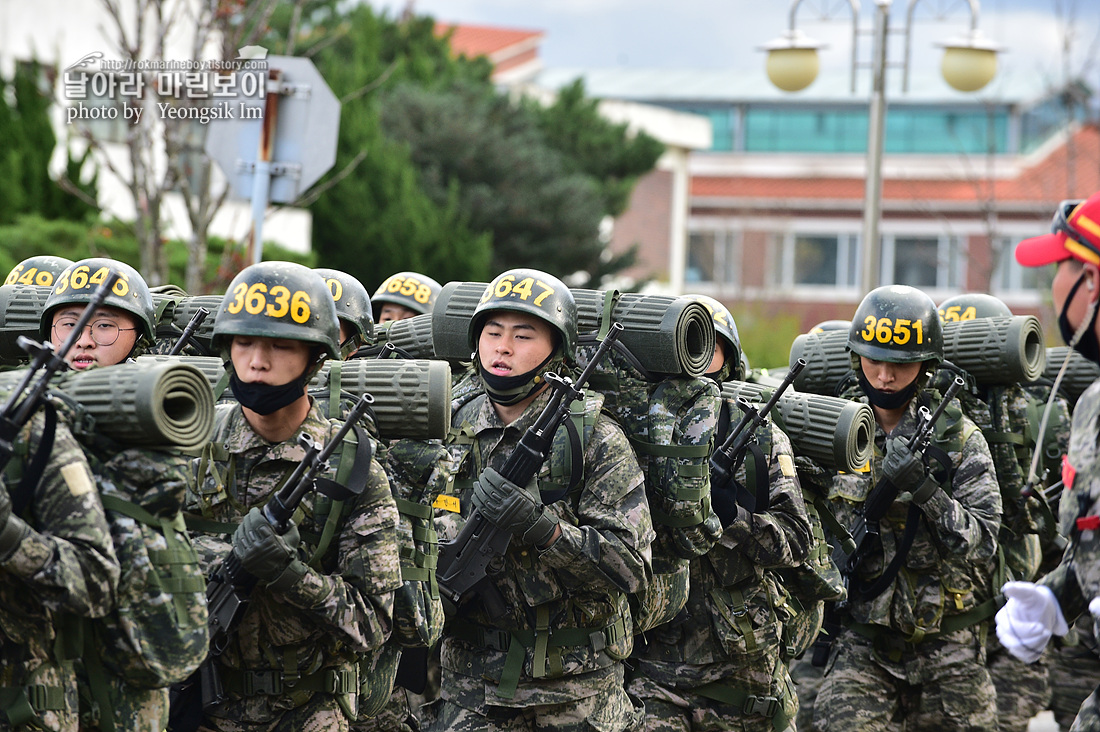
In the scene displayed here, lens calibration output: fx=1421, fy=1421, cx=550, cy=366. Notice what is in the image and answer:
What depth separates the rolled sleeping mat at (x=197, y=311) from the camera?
22.2ft

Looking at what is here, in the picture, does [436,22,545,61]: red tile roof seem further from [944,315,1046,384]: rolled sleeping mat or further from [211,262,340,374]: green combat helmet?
[211,262,340,374]: green combat helmet

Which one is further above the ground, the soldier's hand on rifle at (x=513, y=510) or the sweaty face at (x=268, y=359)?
the sweaty face at (x=268, y=359)

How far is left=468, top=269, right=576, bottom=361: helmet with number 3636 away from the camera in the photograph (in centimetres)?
574

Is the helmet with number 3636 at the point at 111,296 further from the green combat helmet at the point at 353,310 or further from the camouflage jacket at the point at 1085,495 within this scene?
the camouflage jacket at the point at 1085,495

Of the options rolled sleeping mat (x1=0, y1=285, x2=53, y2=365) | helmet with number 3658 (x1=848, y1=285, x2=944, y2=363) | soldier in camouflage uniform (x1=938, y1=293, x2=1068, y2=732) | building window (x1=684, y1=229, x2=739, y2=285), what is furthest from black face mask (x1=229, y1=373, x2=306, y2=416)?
building window (x1=684, y1=229, x2=739, y2=285)

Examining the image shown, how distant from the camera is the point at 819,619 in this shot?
7195 mm

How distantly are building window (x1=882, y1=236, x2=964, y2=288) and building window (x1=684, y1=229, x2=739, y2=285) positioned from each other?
16.0 ft

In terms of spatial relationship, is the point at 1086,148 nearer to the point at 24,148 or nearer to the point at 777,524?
the point at 24,148

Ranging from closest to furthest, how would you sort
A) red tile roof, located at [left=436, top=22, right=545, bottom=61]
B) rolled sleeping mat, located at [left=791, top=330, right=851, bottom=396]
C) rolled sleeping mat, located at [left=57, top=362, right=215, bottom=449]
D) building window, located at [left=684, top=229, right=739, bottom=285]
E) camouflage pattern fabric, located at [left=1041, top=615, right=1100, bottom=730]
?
rolled sleeping mat, located at [left=57, top=362, right=215, bottom=449]
rolled sleeping mat, located at [left=791, top=330, right=851, bottom=396]
camouflage pattern fabric, located at [left=1041, top=615, right=1100, bottom=730]
building window, located at [left=684, top=229, right=739, bottom=285]
red tile roof, located at [left=436, top=22, right=545, bottom=61]

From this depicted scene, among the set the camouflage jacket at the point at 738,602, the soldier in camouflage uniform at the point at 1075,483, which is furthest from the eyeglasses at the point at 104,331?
the soldier in camouflage uniform at the point at 1075,483

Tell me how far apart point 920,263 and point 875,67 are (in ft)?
109

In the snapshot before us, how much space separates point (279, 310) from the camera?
5.00m

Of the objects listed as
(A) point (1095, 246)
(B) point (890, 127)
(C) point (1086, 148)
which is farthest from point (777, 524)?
(B) point (890, 127)

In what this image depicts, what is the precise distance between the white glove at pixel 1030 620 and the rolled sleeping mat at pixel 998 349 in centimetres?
416
